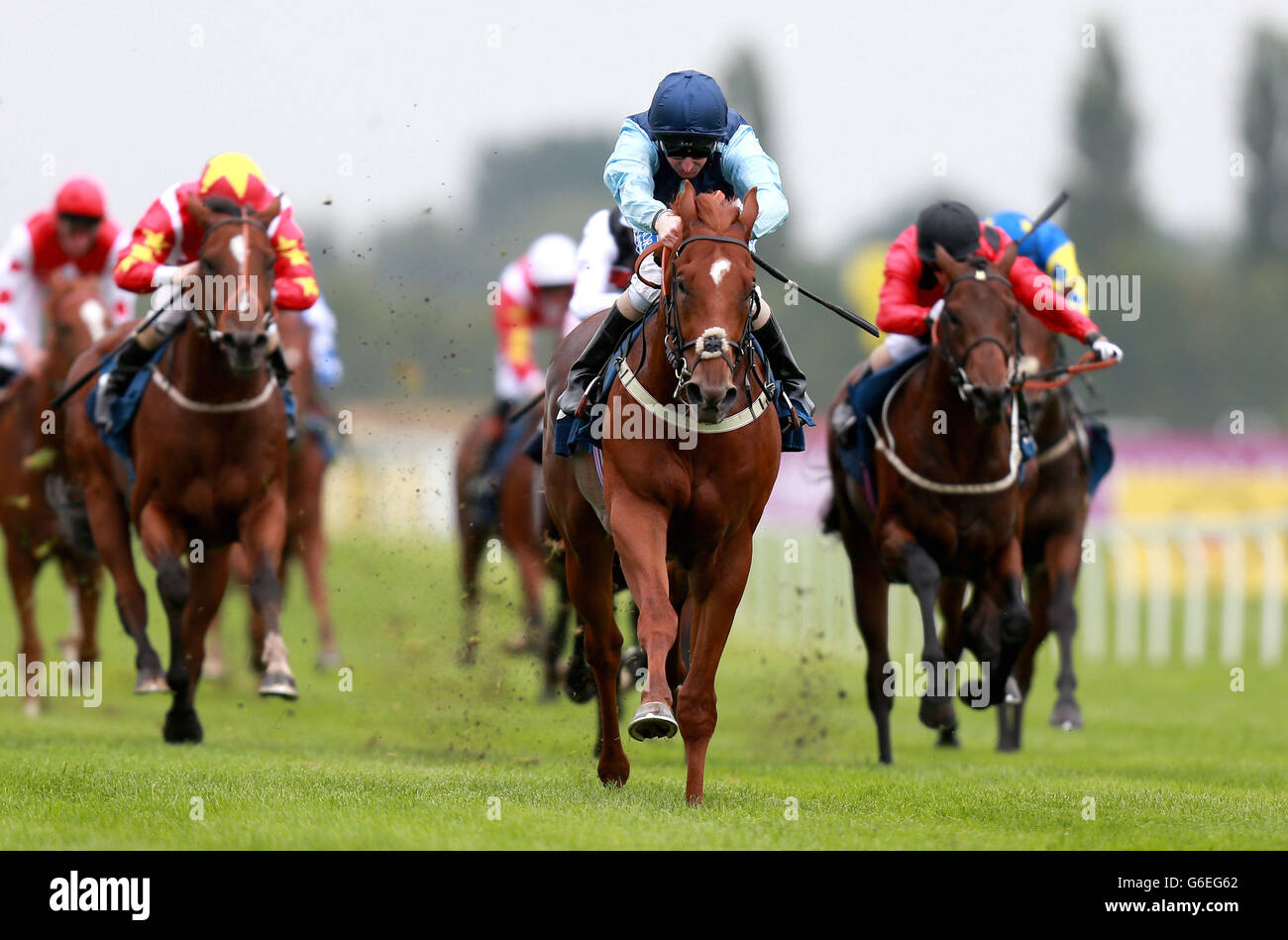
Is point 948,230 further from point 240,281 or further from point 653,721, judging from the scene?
point 653,721

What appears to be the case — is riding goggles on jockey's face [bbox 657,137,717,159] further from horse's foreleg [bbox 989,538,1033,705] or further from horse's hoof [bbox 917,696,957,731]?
horse's foreleg [bbox 989,538,1033,705]

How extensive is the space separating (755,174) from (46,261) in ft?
20.3

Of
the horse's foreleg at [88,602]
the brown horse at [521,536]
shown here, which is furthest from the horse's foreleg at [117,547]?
the brown horse at [521,536]

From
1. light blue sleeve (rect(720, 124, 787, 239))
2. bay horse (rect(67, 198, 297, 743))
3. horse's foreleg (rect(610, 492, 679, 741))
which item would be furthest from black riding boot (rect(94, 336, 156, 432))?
horse's foreleg (rect(610, 492, 679, 741))

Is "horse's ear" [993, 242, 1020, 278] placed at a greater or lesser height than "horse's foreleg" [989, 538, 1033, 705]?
greater

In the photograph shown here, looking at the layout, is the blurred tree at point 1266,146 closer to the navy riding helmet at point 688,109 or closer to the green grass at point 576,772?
the green grass at point 576,772

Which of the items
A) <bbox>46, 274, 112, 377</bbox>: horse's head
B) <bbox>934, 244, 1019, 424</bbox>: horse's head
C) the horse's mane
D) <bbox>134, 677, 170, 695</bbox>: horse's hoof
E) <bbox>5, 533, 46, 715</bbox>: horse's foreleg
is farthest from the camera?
<bbox>5, 533, 46, 715</bbox>: horse's foreleg

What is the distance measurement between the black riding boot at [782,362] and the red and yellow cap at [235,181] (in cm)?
321

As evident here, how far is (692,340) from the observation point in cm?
598

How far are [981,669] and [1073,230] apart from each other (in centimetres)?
5255

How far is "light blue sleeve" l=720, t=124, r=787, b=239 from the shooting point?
6613 millimetres

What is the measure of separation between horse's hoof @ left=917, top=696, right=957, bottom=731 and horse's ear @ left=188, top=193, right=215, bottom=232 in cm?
379
